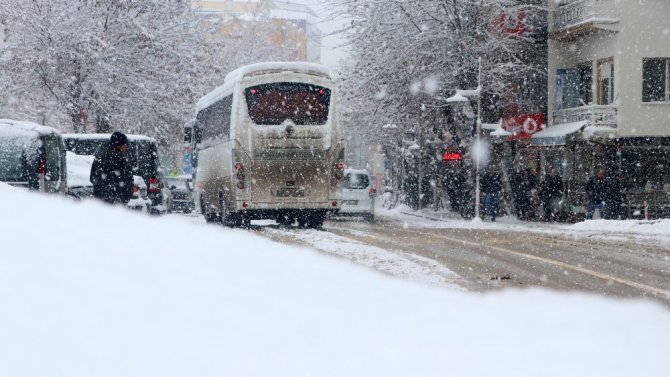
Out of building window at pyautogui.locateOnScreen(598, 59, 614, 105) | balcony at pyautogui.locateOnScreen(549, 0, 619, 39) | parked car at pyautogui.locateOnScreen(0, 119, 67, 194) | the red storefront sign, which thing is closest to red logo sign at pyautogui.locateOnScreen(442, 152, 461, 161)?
the red storefront sign

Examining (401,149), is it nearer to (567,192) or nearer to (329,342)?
(567,192)

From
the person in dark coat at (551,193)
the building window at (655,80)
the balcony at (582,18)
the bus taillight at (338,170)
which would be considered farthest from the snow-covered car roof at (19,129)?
the building window at (655,80)

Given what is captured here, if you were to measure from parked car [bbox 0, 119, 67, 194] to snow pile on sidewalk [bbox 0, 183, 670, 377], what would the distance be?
10.7m

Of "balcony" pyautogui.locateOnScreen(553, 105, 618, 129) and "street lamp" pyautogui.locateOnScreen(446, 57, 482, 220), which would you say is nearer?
"street lamp" pyautogui.locateOnScreen(446, 57, 482, 220)

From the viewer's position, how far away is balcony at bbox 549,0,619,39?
35.2m

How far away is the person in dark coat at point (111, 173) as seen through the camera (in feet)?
45.7

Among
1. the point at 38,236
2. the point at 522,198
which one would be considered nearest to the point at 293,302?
the point at 38,236

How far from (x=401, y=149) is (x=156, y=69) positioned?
17794 millimetres

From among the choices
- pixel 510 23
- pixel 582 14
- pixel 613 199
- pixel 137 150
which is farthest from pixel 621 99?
pixel 137 150

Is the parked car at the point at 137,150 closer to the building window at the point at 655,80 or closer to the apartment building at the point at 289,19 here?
the building window at the point at 655,80

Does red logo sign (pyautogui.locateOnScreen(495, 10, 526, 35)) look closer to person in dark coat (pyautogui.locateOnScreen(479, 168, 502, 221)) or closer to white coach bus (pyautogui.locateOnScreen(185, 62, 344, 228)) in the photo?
person in dark coat (pyautogui.locateOnScreen(479, 168, 502, 221))

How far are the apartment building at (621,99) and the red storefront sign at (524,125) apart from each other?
25.2 inches

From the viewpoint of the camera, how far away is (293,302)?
496 centimetres

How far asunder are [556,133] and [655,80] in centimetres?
393
